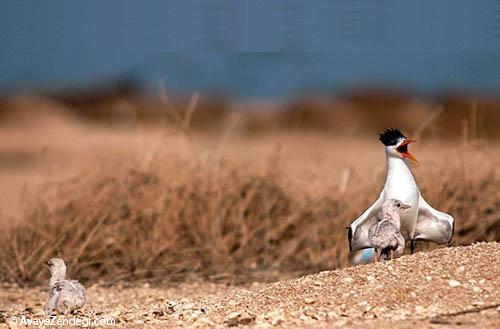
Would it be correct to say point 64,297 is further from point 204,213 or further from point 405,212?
point 204,213

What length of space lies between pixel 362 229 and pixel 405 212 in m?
0.27

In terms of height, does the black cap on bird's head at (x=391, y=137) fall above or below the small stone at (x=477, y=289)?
above

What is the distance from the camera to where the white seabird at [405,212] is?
18.7ft

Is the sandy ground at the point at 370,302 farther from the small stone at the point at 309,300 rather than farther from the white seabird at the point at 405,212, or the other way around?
the white seabird at the point at 405,212

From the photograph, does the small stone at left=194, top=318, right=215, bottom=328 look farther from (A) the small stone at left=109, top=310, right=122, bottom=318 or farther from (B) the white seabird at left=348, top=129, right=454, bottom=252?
(B) the white seabird at left=348, top=129, right=454, bottom=252

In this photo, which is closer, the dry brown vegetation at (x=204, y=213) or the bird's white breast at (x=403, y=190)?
the bird's white breast at (x=403, y=190)

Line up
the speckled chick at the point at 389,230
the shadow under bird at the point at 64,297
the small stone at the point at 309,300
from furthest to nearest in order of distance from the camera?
the speckled chick at the point at 389,230
the shadow under bird at the point at 64,297
the small stone at the point at 309,300

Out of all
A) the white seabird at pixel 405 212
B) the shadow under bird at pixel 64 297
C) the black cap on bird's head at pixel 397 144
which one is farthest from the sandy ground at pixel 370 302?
the black cap on bird's head at pixel 397 144

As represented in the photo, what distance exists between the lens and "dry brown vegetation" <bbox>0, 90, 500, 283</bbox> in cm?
819

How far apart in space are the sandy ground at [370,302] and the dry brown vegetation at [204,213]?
2.34 metres

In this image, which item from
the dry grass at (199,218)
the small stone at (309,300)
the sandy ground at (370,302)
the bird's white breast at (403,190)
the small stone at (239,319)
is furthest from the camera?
the dry grass at (199,218)

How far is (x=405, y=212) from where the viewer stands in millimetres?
5680

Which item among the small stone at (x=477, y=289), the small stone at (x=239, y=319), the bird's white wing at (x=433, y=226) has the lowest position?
the small stone at (x=239, y=319)

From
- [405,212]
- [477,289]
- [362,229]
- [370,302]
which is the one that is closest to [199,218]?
[362,229]
